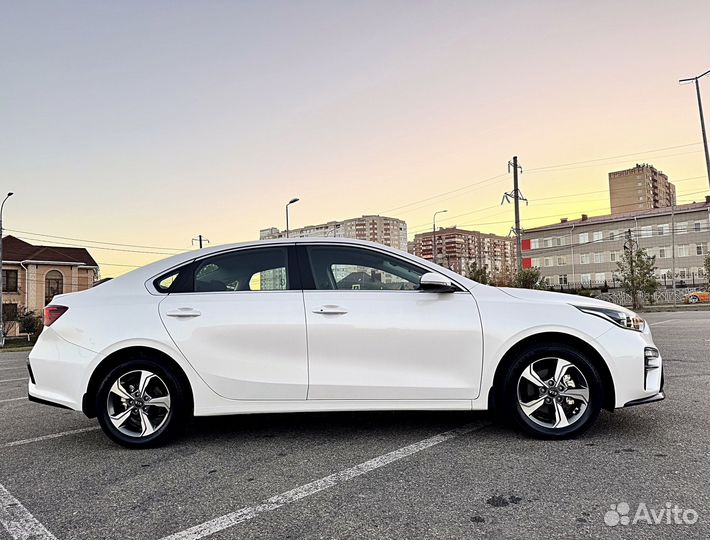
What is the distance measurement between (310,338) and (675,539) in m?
2.44

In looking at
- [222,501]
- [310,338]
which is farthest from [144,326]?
[222,501]

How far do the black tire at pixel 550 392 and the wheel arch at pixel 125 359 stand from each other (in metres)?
2.41

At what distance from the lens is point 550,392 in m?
3.75

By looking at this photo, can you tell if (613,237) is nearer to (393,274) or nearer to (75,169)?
(75,169)

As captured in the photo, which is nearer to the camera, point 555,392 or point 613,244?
point 555,392

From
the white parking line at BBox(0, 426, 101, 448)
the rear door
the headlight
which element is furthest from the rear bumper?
the headlight

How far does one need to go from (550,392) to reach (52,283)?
52.7 meters

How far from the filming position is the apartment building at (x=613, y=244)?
220 feet

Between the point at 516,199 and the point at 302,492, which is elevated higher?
the point at 516,199

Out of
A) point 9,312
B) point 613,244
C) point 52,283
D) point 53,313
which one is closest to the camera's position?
point 53,313

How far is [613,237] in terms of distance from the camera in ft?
236

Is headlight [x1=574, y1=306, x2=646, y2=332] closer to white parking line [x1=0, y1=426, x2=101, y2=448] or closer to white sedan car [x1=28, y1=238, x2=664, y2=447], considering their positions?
white sedan car [x1=28, y1=238, x2=664, y2=447]

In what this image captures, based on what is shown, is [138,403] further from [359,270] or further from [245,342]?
[359,270]

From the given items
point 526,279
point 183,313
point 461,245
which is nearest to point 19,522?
point 183,313
